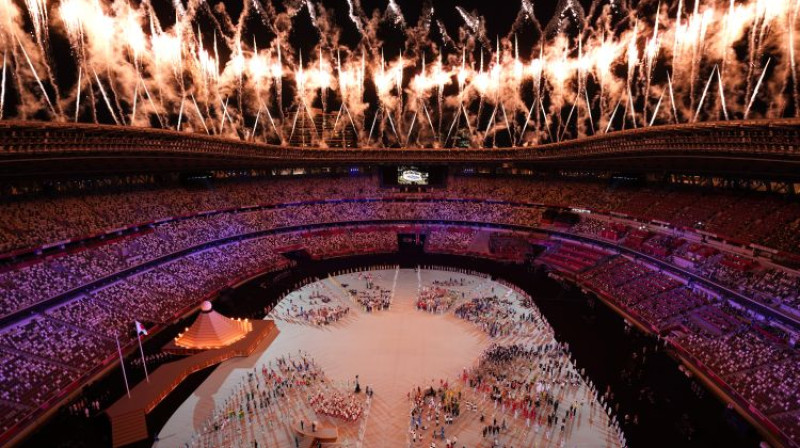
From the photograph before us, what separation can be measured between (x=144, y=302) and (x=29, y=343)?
7745 millimetres

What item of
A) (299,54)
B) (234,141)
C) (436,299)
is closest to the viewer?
(436,299)

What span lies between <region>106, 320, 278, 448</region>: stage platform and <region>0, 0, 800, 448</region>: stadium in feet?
0.43

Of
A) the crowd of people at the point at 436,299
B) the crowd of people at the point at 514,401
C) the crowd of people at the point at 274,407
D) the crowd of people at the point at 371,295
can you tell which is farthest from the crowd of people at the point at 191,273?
the crowd of people at the point at 274,407

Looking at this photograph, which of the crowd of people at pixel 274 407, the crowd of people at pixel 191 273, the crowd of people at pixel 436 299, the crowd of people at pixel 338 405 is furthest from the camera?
the crowd of people at pixel 436 299

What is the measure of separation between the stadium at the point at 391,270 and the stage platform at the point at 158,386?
0.13m

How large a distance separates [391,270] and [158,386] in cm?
2729

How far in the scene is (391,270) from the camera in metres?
44.5

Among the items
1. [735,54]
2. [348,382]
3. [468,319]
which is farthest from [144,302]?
[735,54]

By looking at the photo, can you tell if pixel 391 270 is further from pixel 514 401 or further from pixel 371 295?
pixel 514 401

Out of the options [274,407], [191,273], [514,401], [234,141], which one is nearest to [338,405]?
[274,407]

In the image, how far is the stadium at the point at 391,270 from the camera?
65.7 feet

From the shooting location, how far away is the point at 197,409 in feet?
68.3

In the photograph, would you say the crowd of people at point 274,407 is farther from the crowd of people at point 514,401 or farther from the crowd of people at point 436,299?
the crowd of people at point 436,299

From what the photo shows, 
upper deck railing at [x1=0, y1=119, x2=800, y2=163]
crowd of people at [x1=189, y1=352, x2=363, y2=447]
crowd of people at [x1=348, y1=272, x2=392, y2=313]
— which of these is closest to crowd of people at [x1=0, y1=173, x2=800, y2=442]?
crowd of people at [x1=348, y1=272, x2=392, y2=313]
